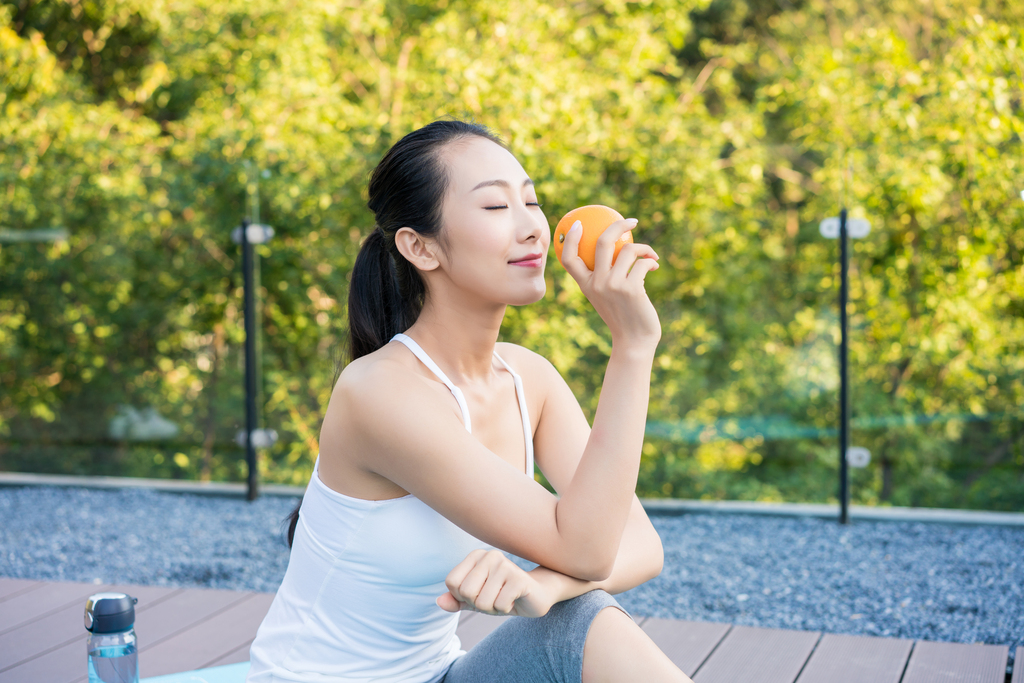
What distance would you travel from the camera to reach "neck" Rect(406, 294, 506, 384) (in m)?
1.50

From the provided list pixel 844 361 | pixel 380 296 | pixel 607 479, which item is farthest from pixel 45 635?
pixel 844 361

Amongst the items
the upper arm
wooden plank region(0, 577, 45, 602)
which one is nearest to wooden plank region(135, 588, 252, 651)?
wooden plank region(0, 577, 45, 602)

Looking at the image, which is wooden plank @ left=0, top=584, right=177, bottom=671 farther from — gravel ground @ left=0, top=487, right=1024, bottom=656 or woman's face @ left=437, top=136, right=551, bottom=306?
woman's face @ left=437, top=136, right=551, bottom=306

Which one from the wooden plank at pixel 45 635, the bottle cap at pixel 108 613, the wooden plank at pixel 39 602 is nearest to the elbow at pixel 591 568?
the bottle cap at pixel 108 613

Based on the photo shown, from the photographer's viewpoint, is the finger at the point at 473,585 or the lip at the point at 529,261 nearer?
the finger at the point at 473,585

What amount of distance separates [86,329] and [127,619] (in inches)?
149

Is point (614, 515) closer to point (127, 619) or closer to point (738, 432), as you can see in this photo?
point (127, 619)

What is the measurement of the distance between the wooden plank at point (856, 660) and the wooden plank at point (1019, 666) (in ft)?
0.80

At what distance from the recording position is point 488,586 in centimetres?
116

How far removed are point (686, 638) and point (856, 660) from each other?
17.4 inches

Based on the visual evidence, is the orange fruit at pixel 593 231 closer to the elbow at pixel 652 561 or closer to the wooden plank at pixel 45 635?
the elbow at pixel 652 561

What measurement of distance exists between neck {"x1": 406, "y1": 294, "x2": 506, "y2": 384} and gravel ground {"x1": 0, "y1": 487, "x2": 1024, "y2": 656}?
161 centimetres

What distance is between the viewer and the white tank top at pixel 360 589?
4.45 ft

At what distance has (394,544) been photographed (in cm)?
136
